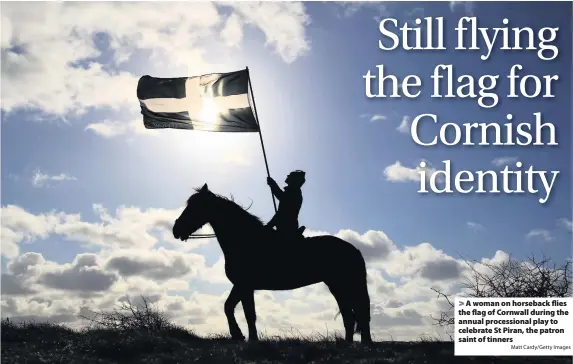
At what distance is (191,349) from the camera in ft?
39.9

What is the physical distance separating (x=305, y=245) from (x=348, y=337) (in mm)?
2092

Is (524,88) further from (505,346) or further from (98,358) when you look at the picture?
(98,358)

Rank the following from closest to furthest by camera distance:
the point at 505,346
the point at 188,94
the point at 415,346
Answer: the point at 505,346, the point at 415,346, the point at 188,94

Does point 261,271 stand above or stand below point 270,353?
above

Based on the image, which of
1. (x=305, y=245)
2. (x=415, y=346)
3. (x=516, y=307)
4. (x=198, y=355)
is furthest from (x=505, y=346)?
(x=198, y=355)

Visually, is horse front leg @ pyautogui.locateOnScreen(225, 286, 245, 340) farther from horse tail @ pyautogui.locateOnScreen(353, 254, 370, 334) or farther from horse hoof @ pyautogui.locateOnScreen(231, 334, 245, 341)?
horse tail @ pyautogui.locateOnScreen(353, 254, 370, 334)

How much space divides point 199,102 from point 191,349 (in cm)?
571

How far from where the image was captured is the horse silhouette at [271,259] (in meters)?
13.4

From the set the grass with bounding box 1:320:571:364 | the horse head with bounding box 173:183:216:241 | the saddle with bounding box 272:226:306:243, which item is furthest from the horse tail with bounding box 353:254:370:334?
the horse head with bounding box 173:183:216:241

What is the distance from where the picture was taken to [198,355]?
11.6 metres

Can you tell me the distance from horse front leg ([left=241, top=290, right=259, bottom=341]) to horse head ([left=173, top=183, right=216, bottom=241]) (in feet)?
5.48

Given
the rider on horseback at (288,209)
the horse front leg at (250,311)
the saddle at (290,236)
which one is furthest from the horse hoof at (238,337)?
the rider on horseback at (288,209)

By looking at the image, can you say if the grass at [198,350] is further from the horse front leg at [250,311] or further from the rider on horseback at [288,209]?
the rider on horseback at [288,209]

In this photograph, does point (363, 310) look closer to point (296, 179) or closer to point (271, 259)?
point (271, 259)
